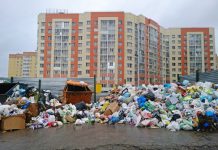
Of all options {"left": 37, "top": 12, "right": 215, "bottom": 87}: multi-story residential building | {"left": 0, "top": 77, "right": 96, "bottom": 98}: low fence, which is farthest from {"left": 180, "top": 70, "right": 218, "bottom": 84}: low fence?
{"left": 37, "top": 12, "right": 215, "bottom": 87}: multi-story residential building

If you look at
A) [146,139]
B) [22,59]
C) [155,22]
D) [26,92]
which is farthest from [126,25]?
[22,59]

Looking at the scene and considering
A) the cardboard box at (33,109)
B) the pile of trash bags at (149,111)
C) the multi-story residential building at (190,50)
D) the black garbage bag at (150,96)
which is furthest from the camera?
the multi-story residential building at (190,50)

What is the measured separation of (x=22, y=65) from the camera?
129 metres

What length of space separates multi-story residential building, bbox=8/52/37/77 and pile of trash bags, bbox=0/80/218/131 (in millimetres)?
116666

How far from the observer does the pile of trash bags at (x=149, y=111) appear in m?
7.61

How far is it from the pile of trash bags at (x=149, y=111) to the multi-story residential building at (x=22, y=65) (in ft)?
383

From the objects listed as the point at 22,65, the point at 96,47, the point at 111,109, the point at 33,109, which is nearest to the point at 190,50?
the point at 96,47

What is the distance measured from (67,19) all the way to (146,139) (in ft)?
224

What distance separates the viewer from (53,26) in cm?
7081

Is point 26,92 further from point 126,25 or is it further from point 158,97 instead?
point 126,25

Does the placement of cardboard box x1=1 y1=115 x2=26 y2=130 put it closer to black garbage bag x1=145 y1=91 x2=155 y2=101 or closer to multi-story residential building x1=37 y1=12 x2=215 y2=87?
black garbage bag x1=145 y1=91 x2=155 y2=101

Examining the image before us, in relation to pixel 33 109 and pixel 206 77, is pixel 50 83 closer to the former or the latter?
pixel 33 109

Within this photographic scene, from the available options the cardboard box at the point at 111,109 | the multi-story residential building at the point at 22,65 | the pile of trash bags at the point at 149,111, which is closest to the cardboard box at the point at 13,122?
the pile of trash bags at the point at 149,111

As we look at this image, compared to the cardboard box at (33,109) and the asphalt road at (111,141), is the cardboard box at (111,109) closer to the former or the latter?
the cardboard box at (33,109)
